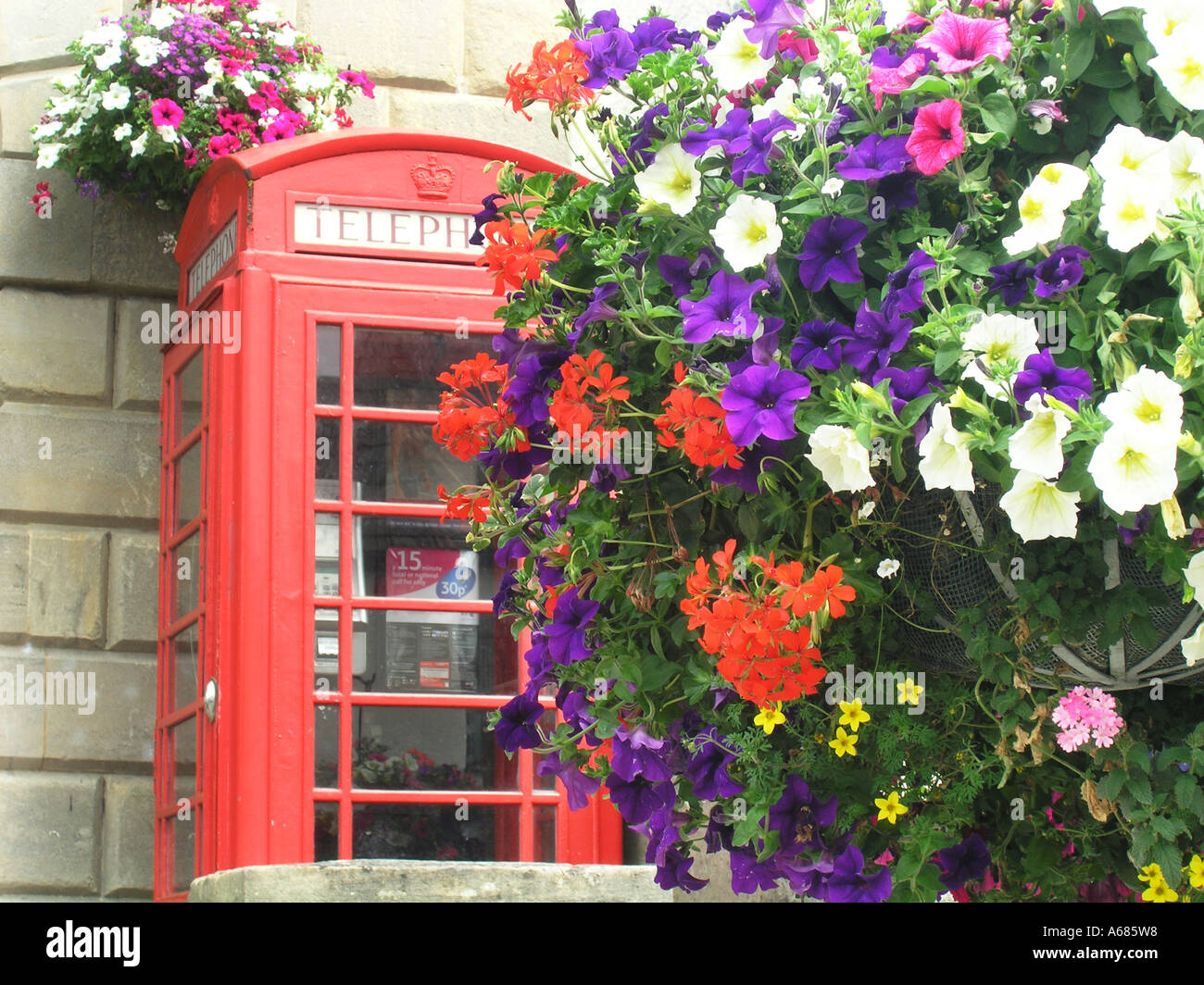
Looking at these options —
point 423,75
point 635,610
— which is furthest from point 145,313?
point 635,610

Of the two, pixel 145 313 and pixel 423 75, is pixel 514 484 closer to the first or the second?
pixel 145 313

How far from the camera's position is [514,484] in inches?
78.7

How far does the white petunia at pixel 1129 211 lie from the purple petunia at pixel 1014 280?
0.34ft

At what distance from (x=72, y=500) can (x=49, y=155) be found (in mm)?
1038

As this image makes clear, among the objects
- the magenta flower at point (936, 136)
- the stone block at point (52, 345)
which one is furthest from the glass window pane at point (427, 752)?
the magenta flower at point (936, 136)

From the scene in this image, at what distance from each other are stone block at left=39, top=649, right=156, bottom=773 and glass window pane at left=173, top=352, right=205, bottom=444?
72cm

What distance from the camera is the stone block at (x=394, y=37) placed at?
4.71m

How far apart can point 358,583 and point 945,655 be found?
2130 millimetres

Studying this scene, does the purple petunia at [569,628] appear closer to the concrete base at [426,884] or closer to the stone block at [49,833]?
the concrete base at [426,884]

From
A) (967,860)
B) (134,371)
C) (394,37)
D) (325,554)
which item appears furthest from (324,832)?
(394,37)

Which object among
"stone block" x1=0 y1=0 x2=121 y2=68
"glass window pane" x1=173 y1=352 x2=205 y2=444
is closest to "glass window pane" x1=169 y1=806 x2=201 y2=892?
"glass window pane" x1=173 y1=352 x2=205 y2=444

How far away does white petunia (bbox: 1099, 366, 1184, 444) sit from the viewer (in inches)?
47.2

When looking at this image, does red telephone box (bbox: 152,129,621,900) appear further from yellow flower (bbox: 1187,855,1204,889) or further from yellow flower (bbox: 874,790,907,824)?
yellow flower (bbox: 1187,855,1204,889)

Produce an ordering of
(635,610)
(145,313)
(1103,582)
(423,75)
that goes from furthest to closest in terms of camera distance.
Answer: (423,75), (145,313), (635,610), (1103,582)
